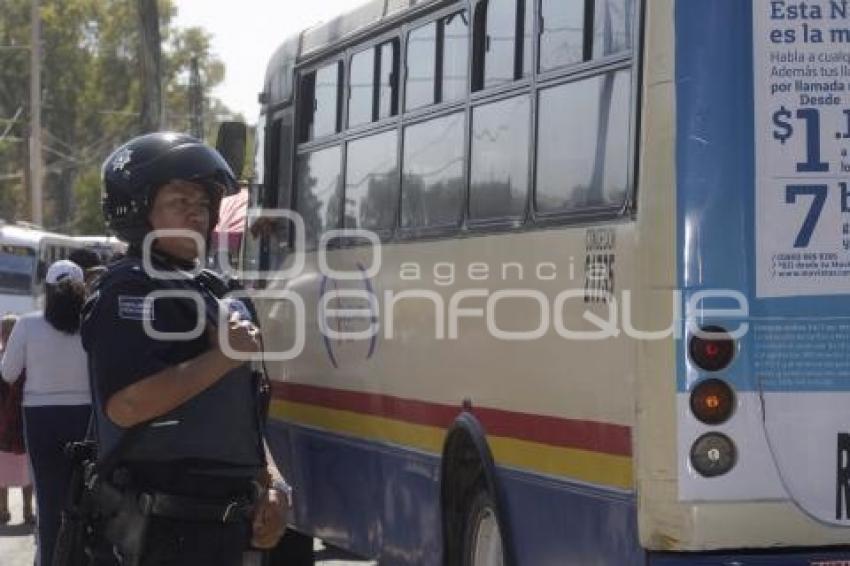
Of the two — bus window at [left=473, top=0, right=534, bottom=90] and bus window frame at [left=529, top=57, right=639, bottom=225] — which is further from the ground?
bus window at [left=473, top=0, right=534, bottom=90]

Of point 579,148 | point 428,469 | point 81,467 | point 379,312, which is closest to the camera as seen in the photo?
point 81,467

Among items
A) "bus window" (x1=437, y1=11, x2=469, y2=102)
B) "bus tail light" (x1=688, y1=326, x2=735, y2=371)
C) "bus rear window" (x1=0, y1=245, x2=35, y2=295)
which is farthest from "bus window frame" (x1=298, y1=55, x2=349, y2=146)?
"bus rear window" (x1=0, y1=245, x2=35, y2=295)

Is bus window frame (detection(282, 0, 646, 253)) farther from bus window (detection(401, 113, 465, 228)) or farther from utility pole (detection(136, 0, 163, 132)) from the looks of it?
utility pole (detection(136, 0, 163, 132))

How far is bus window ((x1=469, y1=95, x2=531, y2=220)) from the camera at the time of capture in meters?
7.61

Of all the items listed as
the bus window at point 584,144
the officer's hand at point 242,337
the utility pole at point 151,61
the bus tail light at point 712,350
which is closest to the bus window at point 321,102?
the bus window at point 584,144

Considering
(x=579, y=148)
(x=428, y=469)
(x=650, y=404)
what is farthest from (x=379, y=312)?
(x=650, y=404)

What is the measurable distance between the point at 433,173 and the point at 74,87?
6449cm

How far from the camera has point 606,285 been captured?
6.58m

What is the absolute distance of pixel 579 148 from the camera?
7004mm

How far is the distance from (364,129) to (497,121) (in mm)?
2149

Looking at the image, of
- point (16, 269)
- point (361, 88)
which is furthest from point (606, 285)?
point (16, 269)

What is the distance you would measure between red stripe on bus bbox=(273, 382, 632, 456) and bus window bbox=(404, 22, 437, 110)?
1423 mm

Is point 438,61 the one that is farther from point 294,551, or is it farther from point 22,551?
point 22,551

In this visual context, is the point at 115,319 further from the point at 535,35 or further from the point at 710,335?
the point at 535,35
